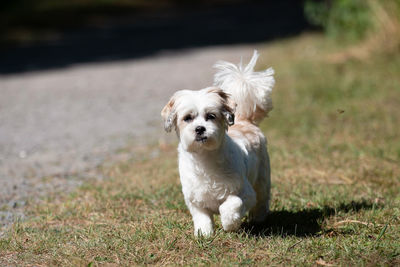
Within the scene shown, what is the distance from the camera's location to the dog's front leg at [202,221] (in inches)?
190

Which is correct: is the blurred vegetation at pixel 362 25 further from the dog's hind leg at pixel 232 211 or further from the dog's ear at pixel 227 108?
the dog's hind leg at pixel 232 211

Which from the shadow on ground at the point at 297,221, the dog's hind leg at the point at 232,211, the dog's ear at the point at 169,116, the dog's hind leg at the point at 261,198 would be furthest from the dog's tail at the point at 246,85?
the dog's hind leg at the point at 232,211

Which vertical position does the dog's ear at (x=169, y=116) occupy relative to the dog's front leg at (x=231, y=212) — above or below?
above

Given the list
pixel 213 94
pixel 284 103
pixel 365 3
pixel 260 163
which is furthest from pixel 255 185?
pixel 365 3

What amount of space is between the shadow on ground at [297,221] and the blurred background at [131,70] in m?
1.20

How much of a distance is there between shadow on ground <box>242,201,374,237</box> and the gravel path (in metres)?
2.39

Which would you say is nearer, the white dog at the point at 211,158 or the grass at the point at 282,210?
the grass at the point at 282,210

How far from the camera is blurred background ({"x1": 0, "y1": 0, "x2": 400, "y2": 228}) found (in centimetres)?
859

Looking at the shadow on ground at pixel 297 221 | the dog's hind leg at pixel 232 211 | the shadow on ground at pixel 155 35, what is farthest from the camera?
the shadow on ground at pixel 155 35

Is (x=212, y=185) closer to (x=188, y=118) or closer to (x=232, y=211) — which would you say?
(x=232, y=211)

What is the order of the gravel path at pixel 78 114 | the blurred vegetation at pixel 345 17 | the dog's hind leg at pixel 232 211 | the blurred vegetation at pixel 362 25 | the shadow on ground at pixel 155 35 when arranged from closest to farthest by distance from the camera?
1. the dog's hind leg at pixel 232 211
2. the gravel path at pixel 78 114
3. the blurred vegetation at pixel 362 25
4. the blurred vegetation at pixel 345 17
5. the shadow on ground at pixel 155 35

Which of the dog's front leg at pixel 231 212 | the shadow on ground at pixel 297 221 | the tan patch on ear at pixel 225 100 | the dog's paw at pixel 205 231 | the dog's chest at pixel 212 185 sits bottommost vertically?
the shadow on ground at pixel 297 221

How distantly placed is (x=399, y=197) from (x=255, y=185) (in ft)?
5.09

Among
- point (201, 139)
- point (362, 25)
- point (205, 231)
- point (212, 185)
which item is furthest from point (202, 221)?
point (362, 25)
